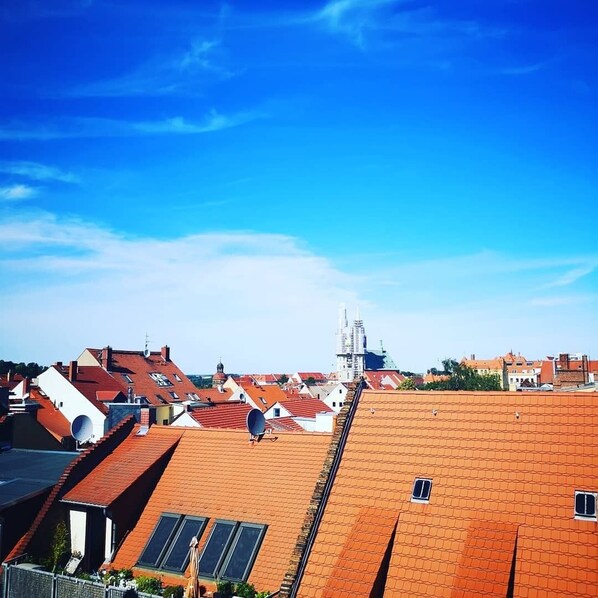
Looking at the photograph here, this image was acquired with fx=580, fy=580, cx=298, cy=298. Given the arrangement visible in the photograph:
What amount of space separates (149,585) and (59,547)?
14.0 feet

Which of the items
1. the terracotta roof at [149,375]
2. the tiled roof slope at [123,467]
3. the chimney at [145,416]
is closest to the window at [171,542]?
the tiled roof slope at [123,467]

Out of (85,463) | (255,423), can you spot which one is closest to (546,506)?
(255,423)

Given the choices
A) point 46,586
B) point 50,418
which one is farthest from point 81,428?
point 50,418

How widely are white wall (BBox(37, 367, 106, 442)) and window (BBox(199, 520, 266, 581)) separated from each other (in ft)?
139

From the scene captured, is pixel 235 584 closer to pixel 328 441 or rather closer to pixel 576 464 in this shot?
pixel 328 441

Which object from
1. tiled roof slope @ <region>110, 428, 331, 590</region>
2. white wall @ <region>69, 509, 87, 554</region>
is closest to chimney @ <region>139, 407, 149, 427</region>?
tiled roof slope @ <region>110, 428, 331, 590</region>

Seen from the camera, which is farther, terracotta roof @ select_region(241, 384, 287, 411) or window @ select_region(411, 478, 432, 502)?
terracotta roof @ select_region(241, 384, 287, 411)

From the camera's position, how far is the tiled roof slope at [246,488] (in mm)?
18188

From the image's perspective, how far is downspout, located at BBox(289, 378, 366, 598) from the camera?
15914mm

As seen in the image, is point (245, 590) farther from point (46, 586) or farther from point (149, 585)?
point (46, 586)

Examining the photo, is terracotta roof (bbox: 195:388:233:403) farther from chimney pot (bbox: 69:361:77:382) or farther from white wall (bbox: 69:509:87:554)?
white wall (bbox: 69:509:87:554)

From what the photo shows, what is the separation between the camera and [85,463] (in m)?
23.0

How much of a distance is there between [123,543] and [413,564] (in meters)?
10.6

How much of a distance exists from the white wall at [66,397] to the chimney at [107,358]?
712 centimetres
